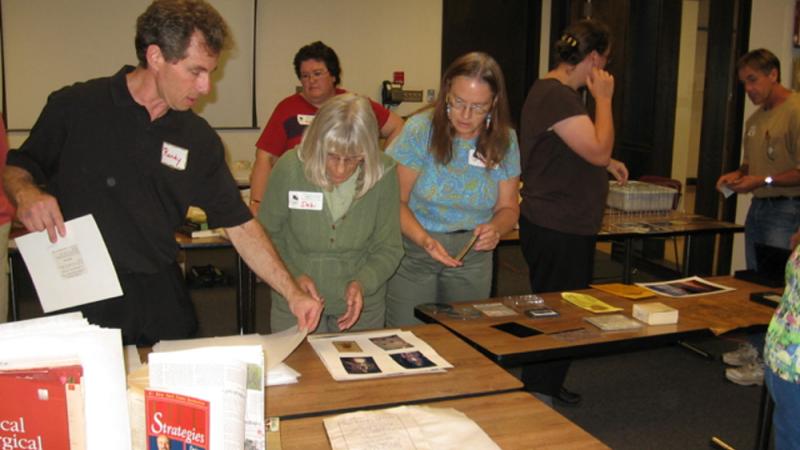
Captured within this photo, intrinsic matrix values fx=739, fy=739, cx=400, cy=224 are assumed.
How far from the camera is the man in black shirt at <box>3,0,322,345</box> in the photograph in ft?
5.73

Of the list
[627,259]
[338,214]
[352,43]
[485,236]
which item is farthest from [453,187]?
[352,43]

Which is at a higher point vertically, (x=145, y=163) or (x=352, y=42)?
(x=352, y=42)

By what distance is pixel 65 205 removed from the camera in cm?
183

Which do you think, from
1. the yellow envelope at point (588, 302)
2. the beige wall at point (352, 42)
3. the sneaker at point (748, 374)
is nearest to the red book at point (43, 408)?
the yellow envelope at point (588, 302)

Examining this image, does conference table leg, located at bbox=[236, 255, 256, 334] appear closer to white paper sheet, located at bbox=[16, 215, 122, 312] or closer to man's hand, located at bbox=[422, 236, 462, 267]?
man's hand, located at bbox=[422, 236, 462, 267]

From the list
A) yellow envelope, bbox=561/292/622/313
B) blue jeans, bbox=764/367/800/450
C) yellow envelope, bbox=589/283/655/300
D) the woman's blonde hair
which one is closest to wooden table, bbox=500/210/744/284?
yellow envelope, bbox=589/283/655/300

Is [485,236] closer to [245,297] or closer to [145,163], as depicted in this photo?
[145,163]

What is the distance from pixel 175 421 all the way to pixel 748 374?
3420mm

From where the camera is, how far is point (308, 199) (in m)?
2.27

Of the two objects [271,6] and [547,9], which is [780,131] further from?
[271,6]

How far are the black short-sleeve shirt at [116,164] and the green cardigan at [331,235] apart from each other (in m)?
0.41

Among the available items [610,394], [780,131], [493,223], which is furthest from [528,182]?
[780,131]

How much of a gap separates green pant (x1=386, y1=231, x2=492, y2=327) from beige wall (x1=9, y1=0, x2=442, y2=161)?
4.15m

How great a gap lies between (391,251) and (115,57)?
4.61 metres
